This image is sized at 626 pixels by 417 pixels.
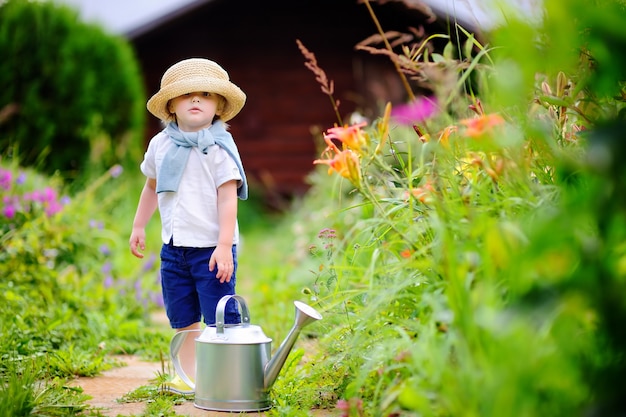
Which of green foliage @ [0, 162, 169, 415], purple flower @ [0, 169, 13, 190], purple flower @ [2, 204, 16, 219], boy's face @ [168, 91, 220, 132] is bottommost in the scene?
green foliage @ [0, 162, 169, 415]

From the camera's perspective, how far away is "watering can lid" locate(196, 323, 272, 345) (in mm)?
2412

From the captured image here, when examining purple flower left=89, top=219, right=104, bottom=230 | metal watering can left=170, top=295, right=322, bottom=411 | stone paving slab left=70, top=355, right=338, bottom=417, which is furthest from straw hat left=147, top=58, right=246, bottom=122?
purple flower left=89, top=219, right=104, bottom=230

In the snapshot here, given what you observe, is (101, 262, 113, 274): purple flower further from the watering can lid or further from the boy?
the watering can lid

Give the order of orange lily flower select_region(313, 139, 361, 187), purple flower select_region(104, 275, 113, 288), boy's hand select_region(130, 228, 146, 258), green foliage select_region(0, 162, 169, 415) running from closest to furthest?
orange lily flower select_region(313, 139, 361, 187) → boy's hand select_region(130, 228, 146, 258) → green foliage select_region(0, 162, 169, 415) → purple flower select_region(104, 275, 113, 288)

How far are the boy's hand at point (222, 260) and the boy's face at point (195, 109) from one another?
18.3 inches

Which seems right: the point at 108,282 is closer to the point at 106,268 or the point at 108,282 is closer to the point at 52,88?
the point at 106,268

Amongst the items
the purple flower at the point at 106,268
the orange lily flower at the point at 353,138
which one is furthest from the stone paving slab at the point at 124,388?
the purple flower at the point at 106,268

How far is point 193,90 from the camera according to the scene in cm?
268

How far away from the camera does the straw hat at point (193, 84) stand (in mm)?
2688

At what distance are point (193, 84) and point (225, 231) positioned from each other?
52cm

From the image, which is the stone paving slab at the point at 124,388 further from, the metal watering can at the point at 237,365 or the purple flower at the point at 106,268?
the purple flower at the point at 106,268

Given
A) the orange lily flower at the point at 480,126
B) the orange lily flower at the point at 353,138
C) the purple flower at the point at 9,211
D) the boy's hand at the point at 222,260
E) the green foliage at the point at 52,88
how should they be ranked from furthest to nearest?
the green foliage at the point at 52,88 → the purple flower at the point at 9,211 → the boy's hand at the point at 222,260 → the orange lily flower at the point at 353,138 → the orange lily flower at the point at 480,126

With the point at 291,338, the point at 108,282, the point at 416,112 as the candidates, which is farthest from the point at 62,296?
the point at 416,112

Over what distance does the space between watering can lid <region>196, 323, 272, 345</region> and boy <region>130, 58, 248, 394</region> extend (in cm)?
25
